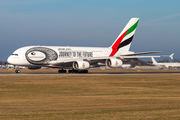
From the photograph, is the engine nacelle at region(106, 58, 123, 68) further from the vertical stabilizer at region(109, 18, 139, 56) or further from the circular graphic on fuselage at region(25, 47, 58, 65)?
the circular graphic on fuselage at region(25, 47, 58, 65)

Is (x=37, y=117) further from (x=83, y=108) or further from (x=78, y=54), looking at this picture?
(x=78, y=54)

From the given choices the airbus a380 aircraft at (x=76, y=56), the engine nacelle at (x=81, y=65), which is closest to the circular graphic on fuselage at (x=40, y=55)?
the airbus a380 aircraft at (x=76, y=56)

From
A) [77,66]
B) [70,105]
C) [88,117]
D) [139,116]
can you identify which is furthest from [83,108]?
[77,66]

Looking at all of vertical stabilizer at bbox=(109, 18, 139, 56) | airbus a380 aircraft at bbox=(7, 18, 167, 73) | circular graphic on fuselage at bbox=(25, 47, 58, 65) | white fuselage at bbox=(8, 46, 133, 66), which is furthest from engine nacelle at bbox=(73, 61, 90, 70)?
vertical stabilizer at bbox=(109, 18, 139, 56)

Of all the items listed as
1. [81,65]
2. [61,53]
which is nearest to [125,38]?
[81,65]

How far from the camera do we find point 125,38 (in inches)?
2299

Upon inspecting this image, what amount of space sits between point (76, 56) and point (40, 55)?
756 cm

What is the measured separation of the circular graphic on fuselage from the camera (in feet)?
163

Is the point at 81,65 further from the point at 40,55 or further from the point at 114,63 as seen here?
the point at 40,55

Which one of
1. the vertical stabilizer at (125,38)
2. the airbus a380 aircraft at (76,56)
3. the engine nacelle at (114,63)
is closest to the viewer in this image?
the engine nacelle at (114,63)

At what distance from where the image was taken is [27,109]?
1366 cm

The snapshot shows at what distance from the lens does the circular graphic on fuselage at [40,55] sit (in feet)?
163

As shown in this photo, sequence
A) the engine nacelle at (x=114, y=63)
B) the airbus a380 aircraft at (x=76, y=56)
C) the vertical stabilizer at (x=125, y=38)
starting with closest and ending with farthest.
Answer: the engine nacelle at (x=114, y=63)
the airbus a380 aircraft at (x=76, y=56)
the vertical stabilizer at (x=125, y=38)

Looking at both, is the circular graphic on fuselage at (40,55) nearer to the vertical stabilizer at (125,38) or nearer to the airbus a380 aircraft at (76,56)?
the airbus a380 aircraft at (76,56)
